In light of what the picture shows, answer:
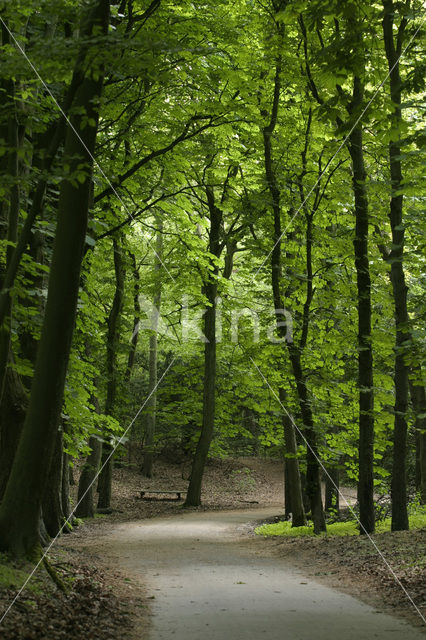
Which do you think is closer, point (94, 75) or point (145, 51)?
point (94, 75)

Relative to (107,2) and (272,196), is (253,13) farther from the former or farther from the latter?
(107,2)

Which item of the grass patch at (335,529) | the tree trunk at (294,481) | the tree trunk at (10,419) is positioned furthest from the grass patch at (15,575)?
the tree trunk at (294,481)

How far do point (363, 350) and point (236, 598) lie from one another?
528cm

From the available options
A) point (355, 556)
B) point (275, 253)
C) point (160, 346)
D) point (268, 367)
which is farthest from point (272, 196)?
point (160, 346)

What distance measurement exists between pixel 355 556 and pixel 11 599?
5041mm

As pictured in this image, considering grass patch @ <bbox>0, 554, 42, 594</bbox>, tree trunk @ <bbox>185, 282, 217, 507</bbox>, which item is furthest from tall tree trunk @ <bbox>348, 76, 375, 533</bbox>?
tree trunk @ <bbox>185, 282, 217, 507</bbox>

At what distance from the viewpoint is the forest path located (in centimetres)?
482

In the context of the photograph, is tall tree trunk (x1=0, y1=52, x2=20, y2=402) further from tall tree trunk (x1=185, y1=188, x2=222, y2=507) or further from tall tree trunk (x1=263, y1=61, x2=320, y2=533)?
tall tree trunk (x1=185, y1=188, x2=222, y2=507)

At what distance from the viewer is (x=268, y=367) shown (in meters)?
13.7

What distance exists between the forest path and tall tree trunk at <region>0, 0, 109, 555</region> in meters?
1.58

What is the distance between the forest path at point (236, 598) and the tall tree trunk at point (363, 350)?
5.77ft

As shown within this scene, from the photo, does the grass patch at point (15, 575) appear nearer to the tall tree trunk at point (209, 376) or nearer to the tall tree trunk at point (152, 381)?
the tall tree trunk at point (209, 376)

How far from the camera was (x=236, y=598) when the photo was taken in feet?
20.4

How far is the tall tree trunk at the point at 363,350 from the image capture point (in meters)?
10.2
